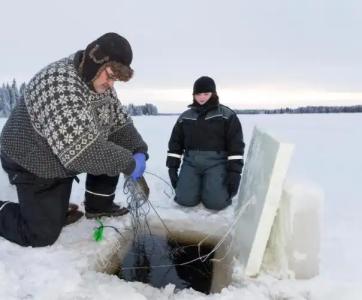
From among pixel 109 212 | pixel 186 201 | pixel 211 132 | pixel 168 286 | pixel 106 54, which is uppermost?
pixel 106 54

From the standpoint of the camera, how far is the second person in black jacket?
4246mm

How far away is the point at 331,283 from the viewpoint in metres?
2.57

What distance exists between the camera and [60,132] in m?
2.78

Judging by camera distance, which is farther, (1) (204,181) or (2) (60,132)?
(1) (204,181)

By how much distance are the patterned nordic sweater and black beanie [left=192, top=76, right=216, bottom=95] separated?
4.67ft

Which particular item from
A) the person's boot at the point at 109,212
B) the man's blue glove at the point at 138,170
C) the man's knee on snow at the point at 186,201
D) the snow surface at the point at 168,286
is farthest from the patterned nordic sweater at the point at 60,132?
the man's knee on snow at the point at 186,201

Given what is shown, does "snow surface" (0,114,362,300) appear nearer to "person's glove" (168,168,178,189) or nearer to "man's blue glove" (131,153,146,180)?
"person's glove" (168,168,178,189)

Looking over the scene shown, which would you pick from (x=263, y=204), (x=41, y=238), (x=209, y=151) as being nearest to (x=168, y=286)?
(x=263, y=204)

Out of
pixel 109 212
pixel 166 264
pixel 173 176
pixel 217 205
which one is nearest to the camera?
pixel 166 264

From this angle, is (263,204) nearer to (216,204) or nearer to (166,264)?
(166,264)

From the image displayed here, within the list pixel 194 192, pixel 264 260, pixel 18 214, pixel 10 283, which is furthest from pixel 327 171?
pixel 10 283

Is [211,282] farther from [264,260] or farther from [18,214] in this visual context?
[18,214]

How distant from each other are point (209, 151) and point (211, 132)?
206mm

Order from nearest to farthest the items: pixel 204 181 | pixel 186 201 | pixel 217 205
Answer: pixel 217 205 < pixel 186 201 < pixel 204 181
